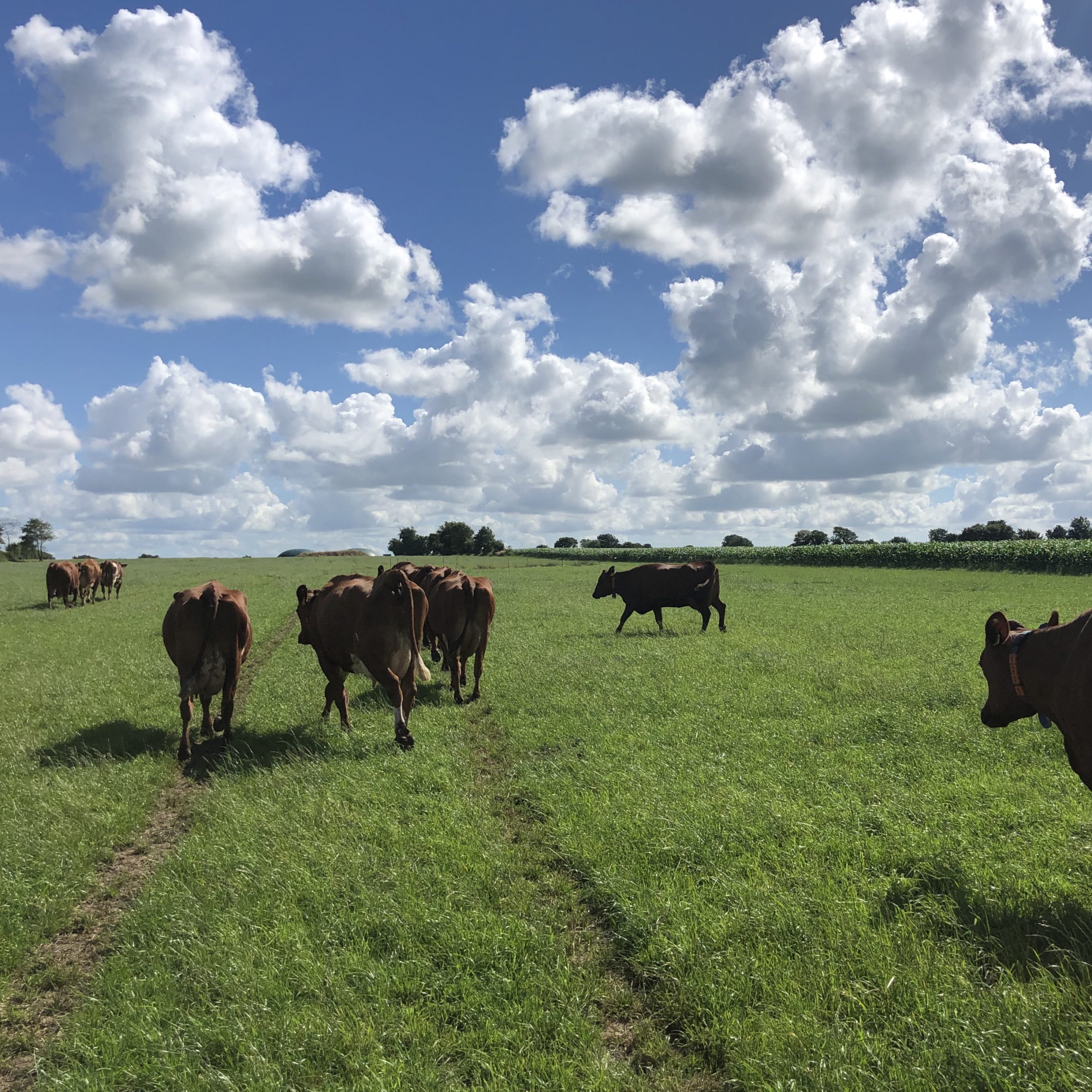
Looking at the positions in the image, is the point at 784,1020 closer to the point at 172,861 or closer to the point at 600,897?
the point at 600,897

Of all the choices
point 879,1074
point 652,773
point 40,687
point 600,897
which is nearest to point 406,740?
point 652,773

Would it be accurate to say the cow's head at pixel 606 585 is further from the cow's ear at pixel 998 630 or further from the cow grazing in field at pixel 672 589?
the cow's ear at pixel 998 630

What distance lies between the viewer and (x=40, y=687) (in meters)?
14.1

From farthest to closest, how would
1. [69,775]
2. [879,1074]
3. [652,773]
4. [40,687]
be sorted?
[40,687] < [69,775] < [652,773] < [879,1074]

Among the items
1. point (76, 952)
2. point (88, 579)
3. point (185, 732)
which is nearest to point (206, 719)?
point (185, 732)

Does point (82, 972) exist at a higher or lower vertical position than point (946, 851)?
lower

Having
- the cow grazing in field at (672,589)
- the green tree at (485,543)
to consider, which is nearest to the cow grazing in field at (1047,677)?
the cow grazing in field at (672,589)

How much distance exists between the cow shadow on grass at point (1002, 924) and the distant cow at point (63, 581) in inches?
1407

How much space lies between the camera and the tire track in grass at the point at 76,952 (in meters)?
4.29

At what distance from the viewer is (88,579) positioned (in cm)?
3447

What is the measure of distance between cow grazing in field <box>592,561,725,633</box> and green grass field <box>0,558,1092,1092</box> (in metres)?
9.68

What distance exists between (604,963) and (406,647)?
592 centimetres

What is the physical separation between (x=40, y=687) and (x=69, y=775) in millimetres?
6693

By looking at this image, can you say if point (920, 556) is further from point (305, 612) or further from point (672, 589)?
point (305, 612)
